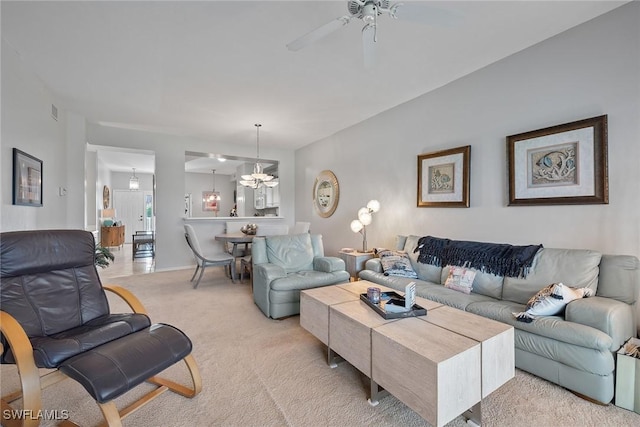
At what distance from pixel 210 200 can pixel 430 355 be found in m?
10.1

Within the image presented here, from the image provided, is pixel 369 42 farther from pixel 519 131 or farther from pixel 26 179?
pixel 26 179

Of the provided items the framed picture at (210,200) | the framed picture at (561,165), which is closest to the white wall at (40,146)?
the framed picture at (561,165)

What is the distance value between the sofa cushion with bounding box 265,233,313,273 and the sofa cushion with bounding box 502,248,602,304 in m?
2.15

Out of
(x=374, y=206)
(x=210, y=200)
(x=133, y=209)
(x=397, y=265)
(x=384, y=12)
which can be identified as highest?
(x=384, y=12)

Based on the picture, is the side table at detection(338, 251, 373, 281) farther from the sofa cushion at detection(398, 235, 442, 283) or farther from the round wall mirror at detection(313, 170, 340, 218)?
the round wall mirror at detection(313, 170, 340, 218)

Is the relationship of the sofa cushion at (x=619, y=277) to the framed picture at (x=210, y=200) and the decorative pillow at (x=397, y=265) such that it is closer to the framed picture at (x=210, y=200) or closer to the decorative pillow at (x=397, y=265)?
the decorative pillow at (x=397, y=265)

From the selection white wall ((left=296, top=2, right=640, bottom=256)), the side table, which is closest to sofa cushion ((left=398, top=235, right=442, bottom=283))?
white wall ((left=296, top=2, right=640, bottom=256))

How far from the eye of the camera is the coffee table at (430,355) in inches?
53.1

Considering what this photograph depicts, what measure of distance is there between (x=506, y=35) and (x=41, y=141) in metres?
5.00

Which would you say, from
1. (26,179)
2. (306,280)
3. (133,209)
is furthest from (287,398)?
(133,209)

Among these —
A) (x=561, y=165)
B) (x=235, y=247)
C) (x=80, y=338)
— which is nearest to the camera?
(x=80, y=338)

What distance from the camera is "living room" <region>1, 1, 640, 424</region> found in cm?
220

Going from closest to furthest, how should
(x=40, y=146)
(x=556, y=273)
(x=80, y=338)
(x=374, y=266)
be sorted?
(x=80, y=338)
(x=556, y=273)
(x=40, y=146)
(x=374, y=266)

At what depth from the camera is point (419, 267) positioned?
324 cm
